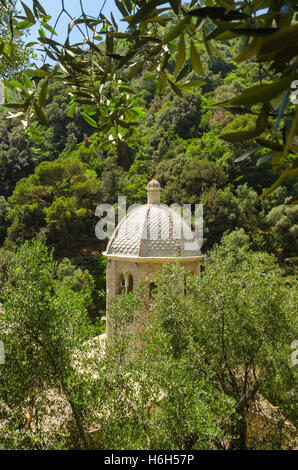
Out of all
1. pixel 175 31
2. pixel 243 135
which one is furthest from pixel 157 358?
pixel 175 31

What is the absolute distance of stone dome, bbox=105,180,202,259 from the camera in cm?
952

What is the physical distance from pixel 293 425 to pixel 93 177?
2303cm

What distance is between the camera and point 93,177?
2678cm

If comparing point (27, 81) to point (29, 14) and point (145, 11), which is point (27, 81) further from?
point (145, 11)

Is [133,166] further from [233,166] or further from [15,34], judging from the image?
[15,34]

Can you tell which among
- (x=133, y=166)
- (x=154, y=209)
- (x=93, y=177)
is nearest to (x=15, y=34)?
(x=154, y=209)

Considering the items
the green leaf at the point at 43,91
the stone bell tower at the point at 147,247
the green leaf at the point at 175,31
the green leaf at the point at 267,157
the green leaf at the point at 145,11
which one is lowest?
the stone bell tower at the point at 147,247

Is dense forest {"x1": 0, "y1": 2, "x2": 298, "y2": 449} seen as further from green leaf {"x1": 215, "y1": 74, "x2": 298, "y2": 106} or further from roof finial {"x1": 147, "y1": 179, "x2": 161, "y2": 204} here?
roof finial {"x1": 147, "y1": 179, "x2": 161, "y2": 204}

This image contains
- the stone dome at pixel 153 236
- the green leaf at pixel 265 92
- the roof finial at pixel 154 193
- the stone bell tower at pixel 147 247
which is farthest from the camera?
the roof finial at pixel 154 193

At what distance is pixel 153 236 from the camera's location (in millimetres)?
9734

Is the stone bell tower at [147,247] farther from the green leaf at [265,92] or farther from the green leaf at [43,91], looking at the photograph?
the green leaf at [265,92]

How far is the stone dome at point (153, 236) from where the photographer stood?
952 centimetres

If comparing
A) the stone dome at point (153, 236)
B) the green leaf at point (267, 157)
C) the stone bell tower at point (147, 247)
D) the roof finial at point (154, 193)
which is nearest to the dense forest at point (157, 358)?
the green leaf at point (267, 157)
